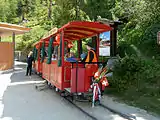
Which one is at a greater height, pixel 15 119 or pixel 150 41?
pixel 150 41

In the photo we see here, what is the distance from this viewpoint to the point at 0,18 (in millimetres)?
49281

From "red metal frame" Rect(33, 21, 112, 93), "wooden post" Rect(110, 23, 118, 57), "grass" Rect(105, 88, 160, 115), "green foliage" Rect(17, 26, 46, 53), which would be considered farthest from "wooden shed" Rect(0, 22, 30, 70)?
"grass" Rect(105, 88, 160, 115)

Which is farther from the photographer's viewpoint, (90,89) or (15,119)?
(90,89)

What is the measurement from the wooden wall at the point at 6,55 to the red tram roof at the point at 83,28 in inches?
455

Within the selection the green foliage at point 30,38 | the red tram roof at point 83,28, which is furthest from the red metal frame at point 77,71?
the green foliage at point 30,38

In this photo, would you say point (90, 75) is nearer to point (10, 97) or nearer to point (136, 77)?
point (136, 77)

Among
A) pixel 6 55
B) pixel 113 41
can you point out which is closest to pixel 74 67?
pixel 113 41

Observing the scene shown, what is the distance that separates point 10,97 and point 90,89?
3.62m

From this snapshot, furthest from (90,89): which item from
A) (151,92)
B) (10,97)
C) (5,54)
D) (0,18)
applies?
(0,18)

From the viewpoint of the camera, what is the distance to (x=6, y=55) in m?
22.6

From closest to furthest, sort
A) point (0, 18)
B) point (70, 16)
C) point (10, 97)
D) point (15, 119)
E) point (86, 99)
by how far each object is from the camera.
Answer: point (15, 119)
point (86, 99)
point (10, 97)
point (70, 16)
point (0, 18)

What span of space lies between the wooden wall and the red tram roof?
1155cm

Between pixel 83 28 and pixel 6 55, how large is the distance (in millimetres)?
14268

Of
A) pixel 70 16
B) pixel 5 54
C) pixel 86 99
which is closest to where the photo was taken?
pixel 86 99
